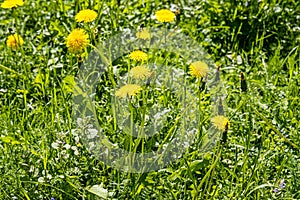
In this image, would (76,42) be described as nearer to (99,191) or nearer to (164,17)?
(164,17)

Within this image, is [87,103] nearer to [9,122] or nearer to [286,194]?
[9,122]

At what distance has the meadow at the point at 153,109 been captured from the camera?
6.73 feet

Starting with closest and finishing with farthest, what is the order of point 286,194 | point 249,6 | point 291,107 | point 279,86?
point 286,194 → point 291,107 → point 279,86 → point 249,6

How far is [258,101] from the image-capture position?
2.46 meters

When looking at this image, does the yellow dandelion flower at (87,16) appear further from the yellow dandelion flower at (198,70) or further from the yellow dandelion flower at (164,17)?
the yellow dandelion flower at (198,70)

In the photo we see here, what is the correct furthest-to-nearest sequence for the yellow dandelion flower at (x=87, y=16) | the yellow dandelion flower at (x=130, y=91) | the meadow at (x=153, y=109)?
the yellow dandelion flower at (x=87, y=16) < the meadow at (x=153, y=109) < the yellow dandelion flower at (x=130, y=91)

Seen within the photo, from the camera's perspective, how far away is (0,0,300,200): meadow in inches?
80.8

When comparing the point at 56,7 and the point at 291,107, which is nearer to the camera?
the point at 291,107

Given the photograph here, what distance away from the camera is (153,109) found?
2.31 meters

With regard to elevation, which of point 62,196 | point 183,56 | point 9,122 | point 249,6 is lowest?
point 62,196

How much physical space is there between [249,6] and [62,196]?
158 centimetres

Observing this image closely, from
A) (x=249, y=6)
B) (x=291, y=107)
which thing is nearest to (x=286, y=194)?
(x=291, y=107)

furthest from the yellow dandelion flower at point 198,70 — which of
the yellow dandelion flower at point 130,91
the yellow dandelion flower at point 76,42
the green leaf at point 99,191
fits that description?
the green leaf at point 99,191

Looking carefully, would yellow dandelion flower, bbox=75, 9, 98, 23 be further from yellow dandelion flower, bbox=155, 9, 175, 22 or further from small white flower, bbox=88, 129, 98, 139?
small white flower, bbox=88, 129, 98, 139
